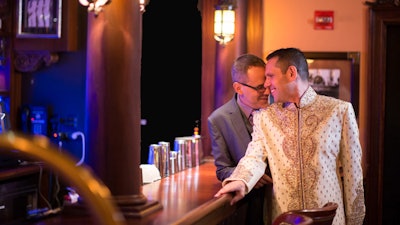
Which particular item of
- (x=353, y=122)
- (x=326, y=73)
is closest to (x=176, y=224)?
(x=353, y=122)

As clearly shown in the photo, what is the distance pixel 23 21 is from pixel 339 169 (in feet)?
10.9

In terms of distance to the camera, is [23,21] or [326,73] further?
[326,73]

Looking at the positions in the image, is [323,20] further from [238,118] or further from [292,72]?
[292,72]

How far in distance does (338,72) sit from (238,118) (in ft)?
10.1

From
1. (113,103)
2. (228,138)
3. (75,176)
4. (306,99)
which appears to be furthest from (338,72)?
(75,176)

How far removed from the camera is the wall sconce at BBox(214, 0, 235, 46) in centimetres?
602

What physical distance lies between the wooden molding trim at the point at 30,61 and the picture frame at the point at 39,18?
6.9 inches

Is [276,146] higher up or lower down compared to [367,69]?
lower down

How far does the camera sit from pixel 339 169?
3.80 metres

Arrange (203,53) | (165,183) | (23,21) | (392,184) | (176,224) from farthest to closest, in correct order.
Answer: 1. (392,184)
2. (203,53)
3. (23,21)
4. (165,183)
5. (176,224)

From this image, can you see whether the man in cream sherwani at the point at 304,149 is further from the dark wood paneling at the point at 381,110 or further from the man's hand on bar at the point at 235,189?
the dark wood paneling at the point at 381,110

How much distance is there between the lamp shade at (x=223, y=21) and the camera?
19.8 feet

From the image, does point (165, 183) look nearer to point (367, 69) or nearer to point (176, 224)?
point (176, 224)

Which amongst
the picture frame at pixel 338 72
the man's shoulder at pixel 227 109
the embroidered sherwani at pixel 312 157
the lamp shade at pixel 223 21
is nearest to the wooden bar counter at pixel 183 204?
the embroidered sherwani at pixel 312 157
